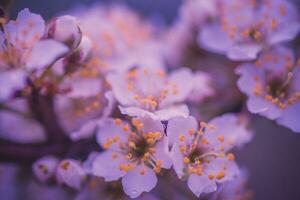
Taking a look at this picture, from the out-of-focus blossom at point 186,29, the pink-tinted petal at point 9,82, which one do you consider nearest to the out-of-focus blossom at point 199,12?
the out-of-focus blossom at point 186,29

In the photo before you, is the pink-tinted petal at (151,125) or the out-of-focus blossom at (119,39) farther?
the out-of-focus blossom at (119,39)

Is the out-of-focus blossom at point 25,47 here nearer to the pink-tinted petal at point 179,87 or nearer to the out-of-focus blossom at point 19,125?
the out-of-focus blossom at point 19,125

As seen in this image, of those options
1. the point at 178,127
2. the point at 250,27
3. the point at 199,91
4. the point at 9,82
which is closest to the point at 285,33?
the point at 250,27

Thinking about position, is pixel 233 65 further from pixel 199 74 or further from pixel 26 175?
pixel 26 175

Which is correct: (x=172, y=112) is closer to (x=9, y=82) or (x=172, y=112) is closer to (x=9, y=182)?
(x=9, y=82)

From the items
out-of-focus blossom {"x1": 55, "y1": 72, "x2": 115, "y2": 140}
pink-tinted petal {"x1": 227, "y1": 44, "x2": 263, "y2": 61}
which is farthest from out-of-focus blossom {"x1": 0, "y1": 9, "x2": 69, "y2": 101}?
pink-tinted petal {"x1": 227, "y1": 44, "x2": 263, "y2": 61}
